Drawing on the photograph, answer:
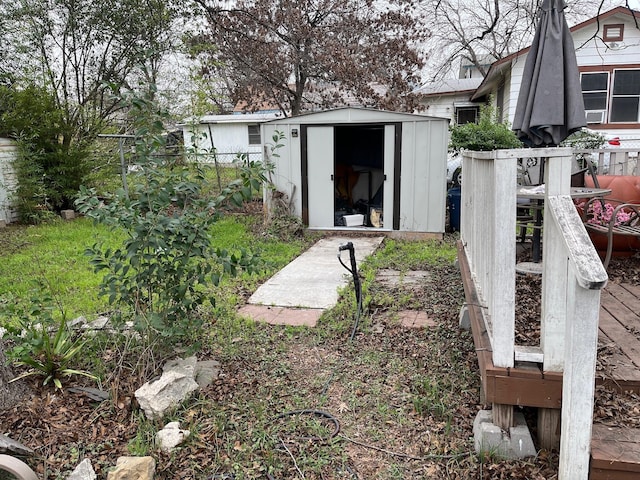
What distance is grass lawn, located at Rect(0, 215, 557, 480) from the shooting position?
206 cm

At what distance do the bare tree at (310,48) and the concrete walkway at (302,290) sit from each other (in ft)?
25.0

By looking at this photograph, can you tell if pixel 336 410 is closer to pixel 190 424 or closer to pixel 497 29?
pixel 190 424

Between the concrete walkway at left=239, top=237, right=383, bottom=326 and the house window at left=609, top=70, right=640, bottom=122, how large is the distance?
8.33m

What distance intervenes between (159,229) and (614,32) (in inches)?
478

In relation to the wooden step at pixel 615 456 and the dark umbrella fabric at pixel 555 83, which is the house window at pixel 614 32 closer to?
the dark umbrella fabric at pixel 555 83

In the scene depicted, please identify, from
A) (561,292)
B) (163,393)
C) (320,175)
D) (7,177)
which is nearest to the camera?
(561,292)

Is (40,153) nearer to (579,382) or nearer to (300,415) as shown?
(300,415)

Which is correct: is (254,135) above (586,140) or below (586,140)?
above

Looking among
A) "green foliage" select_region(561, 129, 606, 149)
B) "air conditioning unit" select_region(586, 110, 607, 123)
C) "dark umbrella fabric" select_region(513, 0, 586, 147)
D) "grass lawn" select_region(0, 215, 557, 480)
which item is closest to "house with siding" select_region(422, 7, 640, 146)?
"air conditioning unit" select_region(586, 110, 607, 123)

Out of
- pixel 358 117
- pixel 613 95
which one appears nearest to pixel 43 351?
pixel 358 117

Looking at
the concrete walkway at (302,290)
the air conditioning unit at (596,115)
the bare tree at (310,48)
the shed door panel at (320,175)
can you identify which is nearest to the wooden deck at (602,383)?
the concrete walkway at (302,290)

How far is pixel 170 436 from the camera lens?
215 centimetres

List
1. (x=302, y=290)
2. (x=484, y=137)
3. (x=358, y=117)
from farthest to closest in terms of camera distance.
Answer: (x=484, y=137) < (x=358, y=117) < (x=302, y=290)

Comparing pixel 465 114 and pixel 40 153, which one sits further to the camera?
pixel 465 114
